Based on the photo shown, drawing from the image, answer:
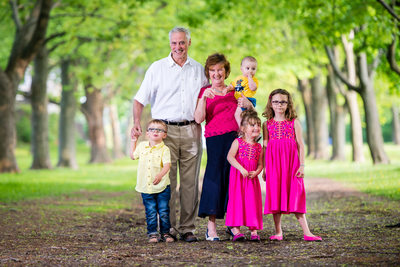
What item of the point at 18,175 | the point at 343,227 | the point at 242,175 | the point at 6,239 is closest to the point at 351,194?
the point at 343,227

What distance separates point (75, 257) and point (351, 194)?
7892mm

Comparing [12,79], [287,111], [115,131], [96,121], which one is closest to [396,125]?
[115,131]

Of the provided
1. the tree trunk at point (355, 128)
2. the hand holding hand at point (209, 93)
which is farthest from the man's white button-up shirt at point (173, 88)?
the tree trunk at point (355, 128)

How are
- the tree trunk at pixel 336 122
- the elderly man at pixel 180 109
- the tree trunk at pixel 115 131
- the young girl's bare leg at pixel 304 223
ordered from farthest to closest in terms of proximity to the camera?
the tree trunk at pixel 115 131 → the tree trunk at pixel 336 122 → the elderly man at pixel 180 109 → the young girl's bare leg at pixel 304 223

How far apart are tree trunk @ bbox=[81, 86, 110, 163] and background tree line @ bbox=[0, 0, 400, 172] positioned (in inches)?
2.2

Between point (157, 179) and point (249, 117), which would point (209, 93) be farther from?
point (157, 179)

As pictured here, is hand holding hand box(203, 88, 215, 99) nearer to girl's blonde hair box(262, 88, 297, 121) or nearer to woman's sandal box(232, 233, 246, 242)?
girl's blonde hair box(262, 88, 297, 121)

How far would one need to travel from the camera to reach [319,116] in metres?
28.5

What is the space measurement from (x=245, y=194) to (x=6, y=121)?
1334 centimetres

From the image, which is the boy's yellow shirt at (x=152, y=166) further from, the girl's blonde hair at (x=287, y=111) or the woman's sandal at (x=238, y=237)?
the girl's blonde hair at (x=287, y=111)

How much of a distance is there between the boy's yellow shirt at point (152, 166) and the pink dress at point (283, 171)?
3.80 ft

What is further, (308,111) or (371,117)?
(308,111)

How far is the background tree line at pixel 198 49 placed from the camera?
14.7 metres

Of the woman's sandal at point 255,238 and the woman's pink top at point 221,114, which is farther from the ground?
the woman's pink top at point 221,114
